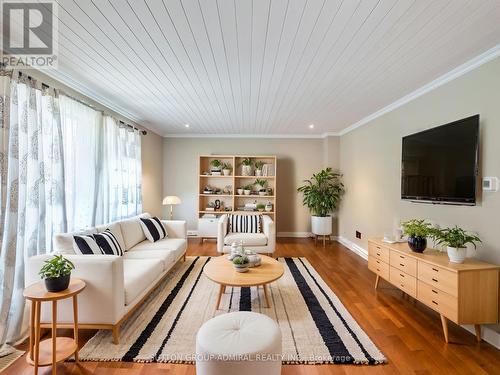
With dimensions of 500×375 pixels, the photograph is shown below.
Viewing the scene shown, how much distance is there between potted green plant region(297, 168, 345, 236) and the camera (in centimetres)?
539

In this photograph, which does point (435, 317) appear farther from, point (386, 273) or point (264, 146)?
point (264, 146)

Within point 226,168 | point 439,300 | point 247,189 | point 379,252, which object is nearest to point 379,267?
point 379,252

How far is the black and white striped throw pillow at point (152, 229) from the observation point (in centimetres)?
375

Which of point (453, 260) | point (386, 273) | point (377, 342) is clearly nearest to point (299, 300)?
point (377, 342)

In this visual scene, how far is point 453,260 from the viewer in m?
2.21

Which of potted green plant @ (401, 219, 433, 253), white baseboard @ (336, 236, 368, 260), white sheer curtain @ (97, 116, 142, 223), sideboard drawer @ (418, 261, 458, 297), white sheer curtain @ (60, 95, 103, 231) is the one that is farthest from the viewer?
white baseboard @ (336, 236, 368, 260)

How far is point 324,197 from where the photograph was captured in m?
5.44

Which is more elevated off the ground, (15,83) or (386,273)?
(15,83)

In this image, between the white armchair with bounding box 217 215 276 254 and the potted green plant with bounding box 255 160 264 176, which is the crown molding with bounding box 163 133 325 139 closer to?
the potted green plant with bounding box 255 160 264 176

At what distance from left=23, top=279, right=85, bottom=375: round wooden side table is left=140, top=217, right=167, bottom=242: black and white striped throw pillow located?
5.86 ft

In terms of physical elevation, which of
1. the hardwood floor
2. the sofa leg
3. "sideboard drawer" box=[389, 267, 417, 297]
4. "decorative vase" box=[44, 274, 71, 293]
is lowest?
the hardwood floor

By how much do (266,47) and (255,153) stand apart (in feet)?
13.2

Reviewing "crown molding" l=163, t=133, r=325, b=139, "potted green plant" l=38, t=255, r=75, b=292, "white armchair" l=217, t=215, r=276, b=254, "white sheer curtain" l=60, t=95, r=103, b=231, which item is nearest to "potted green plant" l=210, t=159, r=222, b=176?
"crown molding" l=163, t=133, r=325, b=139

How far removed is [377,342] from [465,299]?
794 mm
